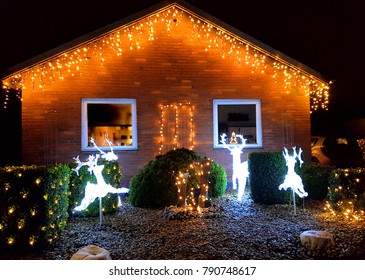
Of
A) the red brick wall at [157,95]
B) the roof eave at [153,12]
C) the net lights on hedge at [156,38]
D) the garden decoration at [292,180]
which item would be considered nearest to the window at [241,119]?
the red brick wall at [157,95]

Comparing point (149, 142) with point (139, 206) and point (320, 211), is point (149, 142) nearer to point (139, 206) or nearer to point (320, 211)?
point (139, 206)

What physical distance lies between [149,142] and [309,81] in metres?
5.05

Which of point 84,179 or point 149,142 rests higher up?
point 149,142

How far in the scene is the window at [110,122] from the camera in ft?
32.2

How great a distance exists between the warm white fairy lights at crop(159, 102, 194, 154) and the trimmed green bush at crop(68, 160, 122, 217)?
331cm

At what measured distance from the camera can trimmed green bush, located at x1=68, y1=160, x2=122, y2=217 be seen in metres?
6.28

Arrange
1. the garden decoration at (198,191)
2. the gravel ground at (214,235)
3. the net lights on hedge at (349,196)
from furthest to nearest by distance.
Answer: the garden decoration at (198,191), the net lights on hedge at (349,196), the gravel ground at (214,235)

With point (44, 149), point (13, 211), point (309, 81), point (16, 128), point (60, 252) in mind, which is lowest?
point (60, 252)

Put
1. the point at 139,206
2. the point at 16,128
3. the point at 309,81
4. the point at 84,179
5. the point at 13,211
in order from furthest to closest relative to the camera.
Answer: the point at 16,128 < the point at 309,81 < the point at 139,206 < the point at 84,179 < the point at 13,211

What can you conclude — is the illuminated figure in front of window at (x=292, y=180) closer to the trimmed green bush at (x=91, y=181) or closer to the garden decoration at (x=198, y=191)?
the garden decoration at (x=198, y=191)

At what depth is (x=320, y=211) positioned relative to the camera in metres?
6.88

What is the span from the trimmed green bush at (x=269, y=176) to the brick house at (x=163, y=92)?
2780 mm

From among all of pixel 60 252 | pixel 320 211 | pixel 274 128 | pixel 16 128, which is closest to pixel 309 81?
pixel 274 128

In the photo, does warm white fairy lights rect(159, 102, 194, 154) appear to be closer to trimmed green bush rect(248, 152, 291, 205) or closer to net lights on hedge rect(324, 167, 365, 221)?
trimmed green bush rect(248, 152, 291, 205)
